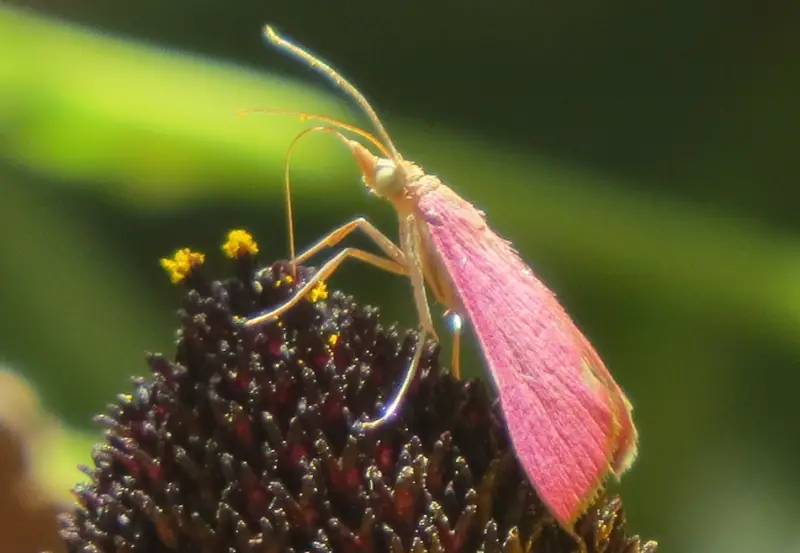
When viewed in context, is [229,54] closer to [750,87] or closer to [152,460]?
[750,87]

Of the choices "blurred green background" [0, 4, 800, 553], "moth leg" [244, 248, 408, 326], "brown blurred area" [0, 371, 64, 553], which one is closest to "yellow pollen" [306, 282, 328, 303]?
"moth leg" [244, 248, 408, 326]

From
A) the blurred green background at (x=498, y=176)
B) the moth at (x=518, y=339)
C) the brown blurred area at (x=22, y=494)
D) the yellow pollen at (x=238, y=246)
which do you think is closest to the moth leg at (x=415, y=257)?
the moth at (x=518, y=339)

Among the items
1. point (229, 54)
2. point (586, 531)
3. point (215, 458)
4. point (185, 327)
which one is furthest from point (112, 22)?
point (586, 531)

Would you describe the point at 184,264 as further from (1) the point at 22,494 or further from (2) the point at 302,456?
(1) the point at 22,494

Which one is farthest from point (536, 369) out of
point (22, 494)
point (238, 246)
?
point (22, 494)

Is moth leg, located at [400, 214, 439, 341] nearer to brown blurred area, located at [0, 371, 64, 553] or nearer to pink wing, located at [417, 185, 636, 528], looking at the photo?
pink wing, located at [417, 185, 636, 528]

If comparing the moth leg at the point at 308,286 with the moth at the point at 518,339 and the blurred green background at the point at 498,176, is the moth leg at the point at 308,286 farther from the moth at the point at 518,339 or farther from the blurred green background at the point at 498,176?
the blurred green background at the point at 498,176
